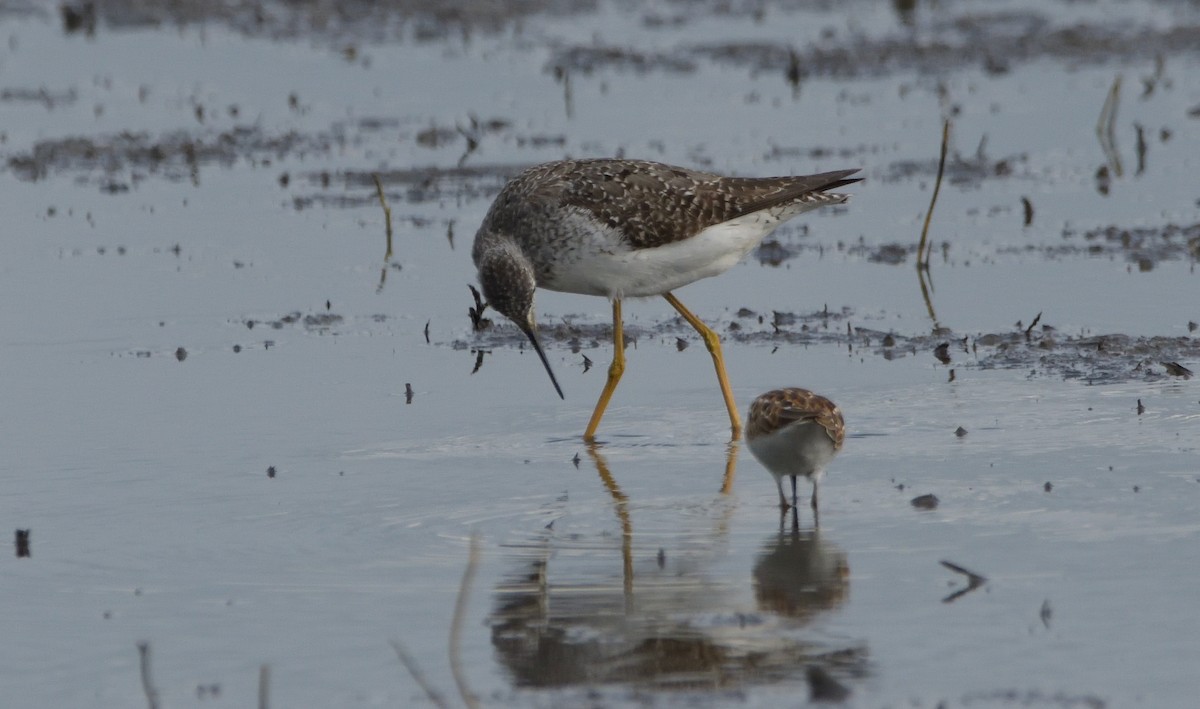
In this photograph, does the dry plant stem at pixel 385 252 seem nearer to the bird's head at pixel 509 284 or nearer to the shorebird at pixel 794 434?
the bird's head at pixel 509 284

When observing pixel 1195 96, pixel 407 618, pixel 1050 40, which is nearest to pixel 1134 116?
pixel 1195 96

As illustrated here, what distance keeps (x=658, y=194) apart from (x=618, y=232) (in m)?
0.41

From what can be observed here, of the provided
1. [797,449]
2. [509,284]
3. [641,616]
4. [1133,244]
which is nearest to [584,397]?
[509,284]

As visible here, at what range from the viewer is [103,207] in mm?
15930

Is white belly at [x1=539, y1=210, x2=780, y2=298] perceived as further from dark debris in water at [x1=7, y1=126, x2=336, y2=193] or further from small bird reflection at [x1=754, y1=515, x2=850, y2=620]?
dark debris in water at [x1=7, y1=126, x2=336, y2=193]

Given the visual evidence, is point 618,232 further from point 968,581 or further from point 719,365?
point 968,581

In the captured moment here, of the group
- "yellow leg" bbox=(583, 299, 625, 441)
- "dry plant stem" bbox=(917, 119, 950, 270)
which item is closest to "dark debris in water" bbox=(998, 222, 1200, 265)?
"dry plant stem" bbox=(917, 119, 950, 270)

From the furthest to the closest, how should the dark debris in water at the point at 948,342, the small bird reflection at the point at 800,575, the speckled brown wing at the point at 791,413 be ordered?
the dark debris in water at the point at 948,342 → the speckled brown wing at the point at 791,413 → the small bird reflection at the point at 800,575

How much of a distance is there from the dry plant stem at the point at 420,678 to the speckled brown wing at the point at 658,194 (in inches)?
158

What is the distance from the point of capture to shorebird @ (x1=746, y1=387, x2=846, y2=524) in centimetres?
807

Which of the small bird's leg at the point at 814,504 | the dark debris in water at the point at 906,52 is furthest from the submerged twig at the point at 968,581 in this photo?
the dark debris in water at the point at 906,52

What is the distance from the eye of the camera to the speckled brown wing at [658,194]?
10250 mm

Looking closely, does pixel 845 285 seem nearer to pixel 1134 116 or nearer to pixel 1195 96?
pixel 1134 116

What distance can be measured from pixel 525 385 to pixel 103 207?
627cm
